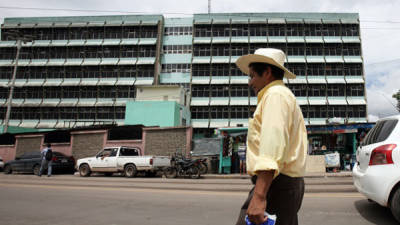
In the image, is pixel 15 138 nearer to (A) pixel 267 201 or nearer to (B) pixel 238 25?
(A) pixel 267 201

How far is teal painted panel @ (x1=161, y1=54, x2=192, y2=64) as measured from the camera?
4828 centimetres

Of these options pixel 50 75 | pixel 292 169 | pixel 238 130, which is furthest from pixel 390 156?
pixel 50 75

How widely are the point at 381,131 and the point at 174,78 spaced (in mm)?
44419

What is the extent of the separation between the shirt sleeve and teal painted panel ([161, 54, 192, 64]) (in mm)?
47179

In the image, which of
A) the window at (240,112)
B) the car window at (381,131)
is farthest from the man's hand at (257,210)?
the window at (240,112)

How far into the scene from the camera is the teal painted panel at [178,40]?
48.7 m

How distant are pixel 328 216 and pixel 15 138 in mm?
30478

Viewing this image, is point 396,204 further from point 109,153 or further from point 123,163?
point 109,153

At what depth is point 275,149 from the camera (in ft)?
5.41

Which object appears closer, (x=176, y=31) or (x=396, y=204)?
(x=396, y=204)

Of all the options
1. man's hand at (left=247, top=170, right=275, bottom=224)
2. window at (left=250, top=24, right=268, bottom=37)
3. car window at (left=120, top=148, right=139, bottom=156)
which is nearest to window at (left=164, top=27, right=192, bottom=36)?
window at (left=250, top=24, right=268, bottom=37)

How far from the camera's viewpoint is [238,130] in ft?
59.6

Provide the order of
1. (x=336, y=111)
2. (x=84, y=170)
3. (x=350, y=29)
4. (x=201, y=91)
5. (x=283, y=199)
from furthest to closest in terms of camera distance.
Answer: (x=201, y=91) < (x=350, y=29) < (x=336, y=111) < (x=84, y=170) < (x=283, y=199)

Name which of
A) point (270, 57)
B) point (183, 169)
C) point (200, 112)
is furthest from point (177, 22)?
point (270, 57)
